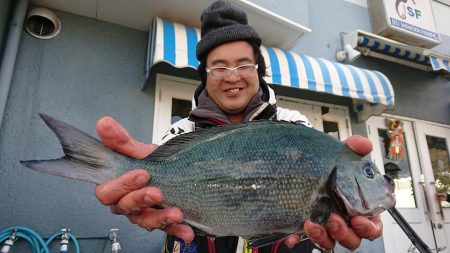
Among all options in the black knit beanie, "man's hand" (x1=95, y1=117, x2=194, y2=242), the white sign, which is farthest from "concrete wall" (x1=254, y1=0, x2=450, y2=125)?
"man's hand" (x1=95, y1=117, x2=194, y2=242)

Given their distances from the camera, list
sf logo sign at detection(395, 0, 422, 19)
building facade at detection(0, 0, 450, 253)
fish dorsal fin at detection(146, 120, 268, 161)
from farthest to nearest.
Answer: sf logo sign at detection(395, 0, 422, 19)
building facade at detection(0, 0, 450, 253)
fish dorsal fin at detection(146, 120, 268, 161)

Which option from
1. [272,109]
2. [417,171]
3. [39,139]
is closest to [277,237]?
[272,109]

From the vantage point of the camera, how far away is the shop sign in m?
6.43

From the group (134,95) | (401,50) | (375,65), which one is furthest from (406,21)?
(134,95)

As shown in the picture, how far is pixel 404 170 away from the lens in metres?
6.43

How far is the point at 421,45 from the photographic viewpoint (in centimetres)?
682

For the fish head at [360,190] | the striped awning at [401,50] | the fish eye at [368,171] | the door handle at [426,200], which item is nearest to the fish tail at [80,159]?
the fish head at [360,190]

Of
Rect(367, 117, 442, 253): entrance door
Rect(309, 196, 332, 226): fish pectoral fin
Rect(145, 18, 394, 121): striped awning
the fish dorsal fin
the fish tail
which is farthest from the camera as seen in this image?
Rect(367, 117, 442, 253): entrance door

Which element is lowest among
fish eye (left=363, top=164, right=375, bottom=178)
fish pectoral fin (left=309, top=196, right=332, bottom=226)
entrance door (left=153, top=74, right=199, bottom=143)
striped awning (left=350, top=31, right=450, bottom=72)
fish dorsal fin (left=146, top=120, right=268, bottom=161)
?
fish pectoral fin (left=309, top=196, right=332, bottom=226)

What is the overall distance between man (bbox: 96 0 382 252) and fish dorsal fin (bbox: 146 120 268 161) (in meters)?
0.10

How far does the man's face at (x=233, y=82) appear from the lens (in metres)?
2.18

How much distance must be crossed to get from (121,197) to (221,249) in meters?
0.75

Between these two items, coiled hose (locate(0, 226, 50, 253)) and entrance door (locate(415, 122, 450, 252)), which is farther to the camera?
entrance door (locate(415, 122, 450, 252))

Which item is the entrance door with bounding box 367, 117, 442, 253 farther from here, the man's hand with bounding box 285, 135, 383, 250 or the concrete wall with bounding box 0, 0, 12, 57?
the concrete wall with bounding box 0, 0, 12, 57
